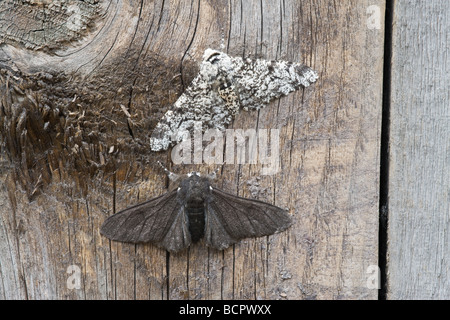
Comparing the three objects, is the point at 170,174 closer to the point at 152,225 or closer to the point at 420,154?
the point at 152,225

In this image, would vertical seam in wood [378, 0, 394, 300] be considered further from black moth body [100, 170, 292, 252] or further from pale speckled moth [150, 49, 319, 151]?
black moth body [100, 170, 292, 252]

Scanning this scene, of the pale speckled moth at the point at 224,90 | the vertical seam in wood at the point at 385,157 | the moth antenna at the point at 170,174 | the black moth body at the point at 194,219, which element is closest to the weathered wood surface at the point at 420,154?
the vertical seam in wood at the point at 385,157

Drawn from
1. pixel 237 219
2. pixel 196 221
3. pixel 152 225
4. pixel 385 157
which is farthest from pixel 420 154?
pixel 152 225

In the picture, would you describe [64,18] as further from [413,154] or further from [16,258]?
[413,154]

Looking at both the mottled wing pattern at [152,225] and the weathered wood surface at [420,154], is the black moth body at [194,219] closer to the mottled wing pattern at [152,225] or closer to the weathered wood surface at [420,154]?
the mottled wing pattern at [152,225]

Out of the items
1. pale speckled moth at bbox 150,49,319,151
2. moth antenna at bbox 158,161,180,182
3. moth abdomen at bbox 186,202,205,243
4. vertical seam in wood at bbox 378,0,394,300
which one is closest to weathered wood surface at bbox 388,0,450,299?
vertical seam in wood at bbox 378,0,394,300
